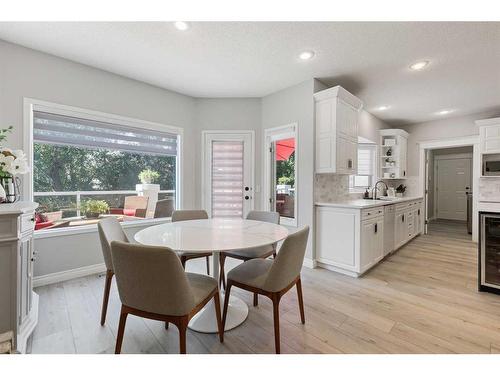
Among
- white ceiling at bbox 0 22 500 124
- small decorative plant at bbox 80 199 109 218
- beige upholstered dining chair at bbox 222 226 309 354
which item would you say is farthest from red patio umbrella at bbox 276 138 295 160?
small decorative plant at bbox 80 199 109 218

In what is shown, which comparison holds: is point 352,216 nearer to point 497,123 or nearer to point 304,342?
point 304,342

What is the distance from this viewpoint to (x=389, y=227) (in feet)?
11.9

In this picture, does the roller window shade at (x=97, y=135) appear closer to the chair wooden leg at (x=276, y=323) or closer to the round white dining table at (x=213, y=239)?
the round white dining table at (x=213, y=239)

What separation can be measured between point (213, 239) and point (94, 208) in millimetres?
2244

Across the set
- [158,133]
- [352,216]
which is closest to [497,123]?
[352,216]

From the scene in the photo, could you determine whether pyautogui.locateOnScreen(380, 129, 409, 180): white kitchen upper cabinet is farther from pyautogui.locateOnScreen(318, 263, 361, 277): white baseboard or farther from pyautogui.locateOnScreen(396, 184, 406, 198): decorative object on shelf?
pyautogui.locateOnScreen(318, 263, 361, 277): white baseboard

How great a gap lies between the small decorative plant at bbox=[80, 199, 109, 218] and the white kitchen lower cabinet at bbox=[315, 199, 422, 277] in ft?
9.35

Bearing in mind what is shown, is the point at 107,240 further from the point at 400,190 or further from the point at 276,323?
the point at 400,190

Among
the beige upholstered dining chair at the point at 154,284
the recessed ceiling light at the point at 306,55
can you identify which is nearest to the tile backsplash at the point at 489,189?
the recessed ceiling light at the point at 306,55

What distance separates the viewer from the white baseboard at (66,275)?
2.54 meters

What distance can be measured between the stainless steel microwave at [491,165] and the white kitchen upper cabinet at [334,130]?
109 inches

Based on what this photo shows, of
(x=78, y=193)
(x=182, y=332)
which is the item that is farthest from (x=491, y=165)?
(x=78, y=193)

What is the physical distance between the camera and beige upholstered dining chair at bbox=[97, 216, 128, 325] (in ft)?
5.85
